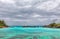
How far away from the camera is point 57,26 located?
216 ft

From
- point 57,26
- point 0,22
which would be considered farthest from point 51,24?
point 0,22

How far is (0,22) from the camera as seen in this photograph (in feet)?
204

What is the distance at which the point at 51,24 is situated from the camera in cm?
6894

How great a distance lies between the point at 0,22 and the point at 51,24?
23184mm

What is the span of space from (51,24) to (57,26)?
Answer: 398 centimetres

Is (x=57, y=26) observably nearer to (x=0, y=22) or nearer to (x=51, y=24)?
(x=51, y=24)

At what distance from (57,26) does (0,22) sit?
24622mm

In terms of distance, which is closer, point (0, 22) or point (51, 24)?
point (0, 22)
